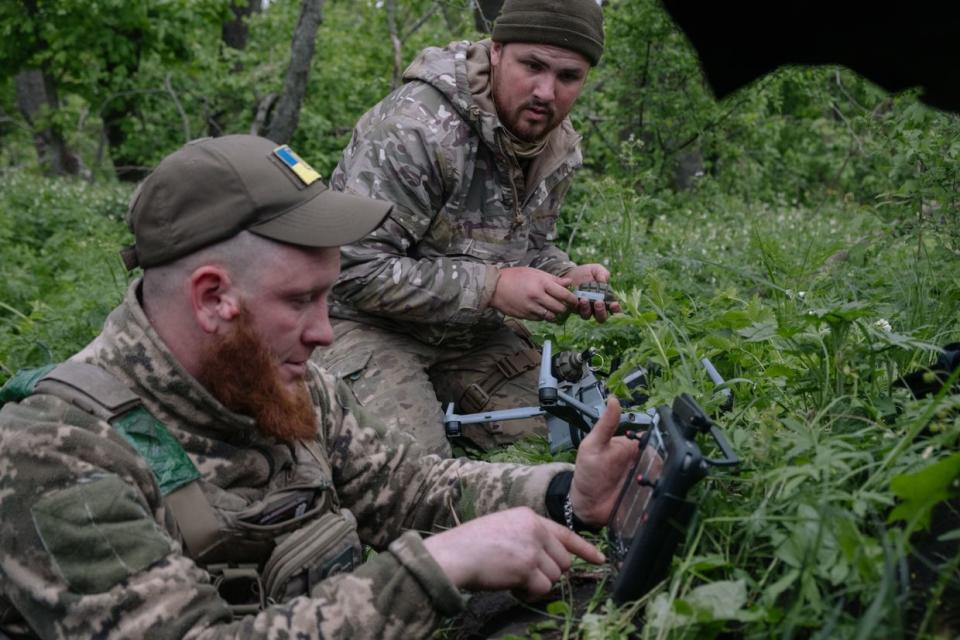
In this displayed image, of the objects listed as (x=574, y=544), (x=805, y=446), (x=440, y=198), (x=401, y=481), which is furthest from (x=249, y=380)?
(x=440, y=198)

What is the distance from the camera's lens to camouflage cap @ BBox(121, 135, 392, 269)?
2.59 meters

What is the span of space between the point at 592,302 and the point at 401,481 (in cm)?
178

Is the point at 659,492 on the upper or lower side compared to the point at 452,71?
lower

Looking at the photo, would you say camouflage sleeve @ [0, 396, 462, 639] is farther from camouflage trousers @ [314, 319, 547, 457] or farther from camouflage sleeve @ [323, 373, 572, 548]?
camouflage trousers @ [314, 319, 547, 457]

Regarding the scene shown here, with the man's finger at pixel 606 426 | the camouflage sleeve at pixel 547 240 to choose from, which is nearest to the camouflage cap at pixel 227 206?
the man's finger at pixel 606 426

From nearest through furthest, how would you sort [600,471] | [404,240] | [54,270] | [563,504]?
[600,471], [563,504], [404,240], [54,270]

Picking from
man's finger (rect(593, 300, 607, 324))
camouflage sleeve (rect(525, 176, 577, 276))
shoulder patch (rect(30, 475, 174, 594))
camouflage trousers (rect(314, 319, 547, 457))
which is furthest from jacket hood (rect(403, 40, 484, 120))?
shoulder patch (rect(30, 475, 174, 594))

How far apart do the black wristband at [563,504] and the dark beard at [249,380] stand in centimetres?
74

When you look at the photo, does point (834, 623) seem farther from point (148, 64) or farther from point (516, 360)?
point (148, 64)

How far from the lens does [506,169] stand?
514 cm

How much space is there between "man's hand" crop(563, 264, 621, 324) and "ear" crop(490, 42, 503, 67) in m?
1.04

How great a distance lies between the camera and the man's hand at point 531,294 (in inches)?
185

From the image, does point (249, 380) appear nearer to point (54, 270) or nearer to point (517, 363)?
point (517, 363)

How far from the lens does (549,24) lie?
16.4 ft
